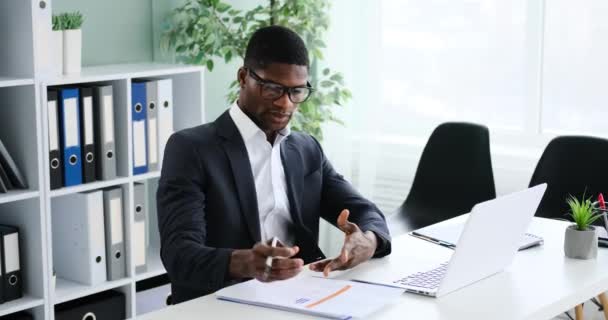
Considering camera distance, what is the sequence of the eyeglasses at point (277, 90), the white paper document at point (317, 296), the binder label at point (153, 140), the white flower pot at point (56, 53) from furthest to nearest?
the binder label at point (153, 140) < the white flower pot at point (56, 53) < the eyeglasses at point (277, 90) < the white paper document at point (317, 296)

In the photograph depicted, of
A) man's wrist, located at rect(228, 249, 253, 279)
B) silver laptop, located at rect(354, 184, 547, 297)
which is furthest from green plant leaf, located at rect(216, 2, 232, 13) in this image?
man's wrist, located at rect(228, 249, 253, 279)

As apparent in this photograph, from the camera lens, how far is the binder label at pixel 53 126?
11.2ft

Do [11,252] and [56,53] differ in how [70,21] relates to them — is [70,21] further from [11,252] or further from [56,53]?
[11,252]

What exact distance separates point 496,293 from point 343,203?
656 mm

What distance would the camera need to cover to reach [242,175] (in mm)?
2525

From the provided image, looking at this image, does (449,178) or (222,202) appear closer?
(222,202)

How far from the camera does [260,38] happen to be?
251 cm

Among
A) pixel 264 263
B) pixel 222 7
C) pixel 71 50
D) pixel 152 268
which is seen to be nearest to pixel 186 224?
pixel 264 263

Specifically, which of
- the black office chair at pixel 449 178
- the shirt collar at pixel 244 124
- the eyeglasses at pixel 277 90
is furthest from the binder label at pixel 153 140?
the eyeglasses at pixel 277 90

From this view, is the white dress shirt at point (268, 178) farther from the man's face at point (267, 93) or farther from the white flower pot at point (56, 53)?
the white flower pot at point (56, 53)

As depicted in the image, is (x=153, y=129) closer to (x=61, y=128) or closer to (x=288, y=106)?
(x=61, y=128)

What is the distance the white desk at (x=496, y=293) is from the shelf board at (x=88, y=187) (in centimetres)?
135

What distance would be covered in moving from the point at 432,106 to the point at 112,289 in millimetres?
1641

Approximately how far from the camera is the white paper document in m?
2.03
